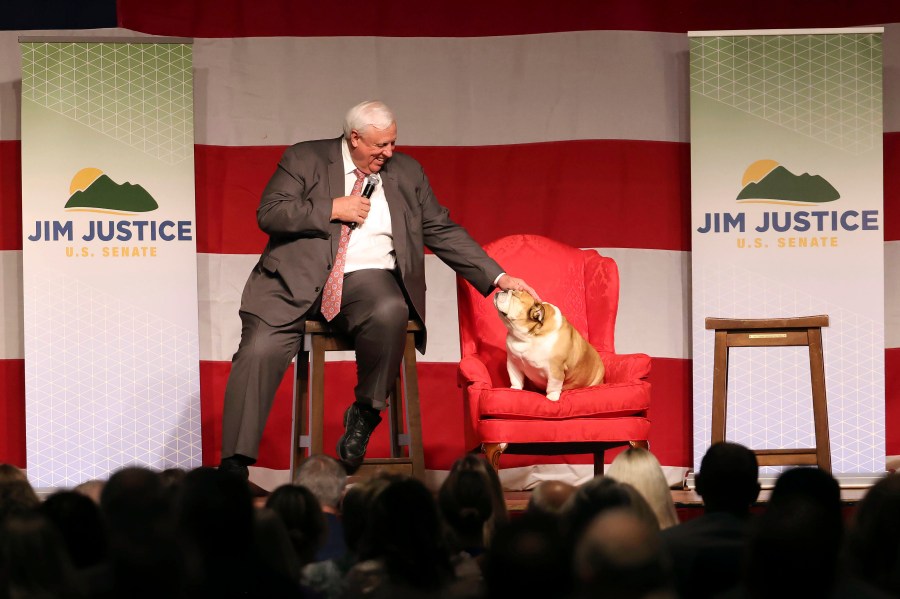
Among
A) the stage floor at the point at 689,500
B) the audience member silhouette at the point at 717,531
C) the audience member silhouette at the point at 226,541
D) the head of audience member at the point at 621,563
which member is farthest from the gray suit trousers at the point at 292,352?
the head of audience member at the point at 621,563

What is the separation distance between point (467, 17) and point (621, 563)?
4.35m

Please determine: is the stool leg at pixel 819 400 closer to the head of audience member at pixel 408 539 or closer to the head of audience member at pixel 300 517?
the head of audience member at pixel 300 517

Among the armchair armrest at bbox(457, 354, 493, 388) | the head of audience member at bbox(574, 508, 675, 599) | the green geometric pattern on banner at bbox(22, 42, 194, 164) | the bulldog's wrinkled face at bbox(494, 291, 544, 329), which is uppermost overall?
the green geometric pattern on banner at bbox(22, 42, 194, 164)

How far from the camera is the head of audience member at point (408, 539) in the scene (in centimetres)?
202

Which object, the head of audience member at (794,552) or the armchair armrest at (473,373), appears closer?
the head of audience member at (794,552)

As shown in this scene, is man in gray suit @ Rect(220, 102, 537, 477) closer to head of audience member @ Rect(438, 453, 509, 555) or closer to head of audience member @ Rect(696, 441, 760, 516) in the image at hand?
head of audience member @ Rect(438, 453, 509, 555)

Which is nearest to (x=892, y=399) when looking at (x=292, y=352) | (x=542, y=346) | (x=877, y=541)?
(x=542, y=346)

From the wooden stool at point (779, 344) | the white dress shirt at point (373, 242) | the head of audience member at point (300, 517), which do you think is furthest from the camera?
the white dress shirt at point (373, 242)

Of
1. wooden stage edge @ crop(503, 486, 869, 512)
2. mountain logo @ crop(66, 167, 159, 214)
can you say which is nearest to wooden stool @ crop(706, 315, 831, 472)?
wooden stage edge @ crop(503, 486, 869, 512)

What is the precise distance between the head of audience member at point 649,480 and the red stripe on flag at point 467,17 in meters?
3.22

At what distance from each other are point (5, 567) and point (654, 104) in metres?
4.23

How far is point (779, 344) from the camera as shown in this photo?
450cm

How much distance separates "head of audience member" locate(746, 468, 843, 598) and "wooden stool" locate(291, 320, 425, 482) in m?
2.55

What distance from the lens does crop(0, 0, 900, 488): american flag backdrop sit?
18.5 ft
